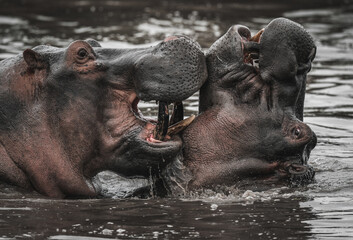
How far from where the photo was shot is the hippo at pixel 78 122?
254 inches

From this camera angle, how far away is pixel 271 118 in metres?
6.56

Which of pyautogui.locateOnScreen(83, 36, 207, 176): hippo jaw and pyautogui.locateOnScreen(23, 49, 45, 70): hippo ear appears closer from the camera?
pyautogui.locateOnScreen(83, 36, 207, 176): hippo jaw

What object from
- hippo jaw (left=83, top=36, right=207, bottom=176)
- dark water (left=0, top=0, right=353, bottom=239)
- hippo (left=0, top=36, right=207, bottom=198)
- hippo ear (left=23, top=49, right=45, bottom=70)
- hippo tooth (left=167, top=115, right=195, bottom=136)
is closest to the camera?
dark water (left=0, top=0, right=353, bottom=239)

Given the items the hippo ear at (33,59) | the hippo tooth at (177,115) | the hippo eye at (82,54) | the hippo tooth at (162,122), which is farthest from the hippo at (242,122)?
the hippo ear at (33,59)

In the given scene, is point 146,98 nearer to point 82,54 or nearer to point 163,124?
point 163,124

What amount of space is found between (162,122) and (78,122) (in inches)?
24.1

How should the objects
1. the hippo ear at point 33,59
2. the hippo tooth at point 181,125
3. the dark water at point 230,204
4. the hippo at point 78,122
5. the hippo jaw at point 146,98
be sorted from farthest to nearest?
the hippo tooth at point 181,125
the hippo ear at point 33,59
the hippo at point 78,122
the hippo jaw at point 146,98
the dark water at point 230,204

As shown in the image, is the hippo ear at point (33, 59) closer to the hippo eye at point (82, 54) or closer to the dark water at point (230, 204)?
the hippo eye at point (82, 54)

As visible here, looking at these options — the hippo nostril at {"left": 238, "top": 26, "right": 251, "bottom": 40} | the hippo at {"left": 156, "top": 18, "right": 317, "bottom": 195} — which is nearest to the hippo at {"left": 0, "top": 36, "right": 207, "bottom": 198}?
the hippo at {"left": 156, "top": 18, "right": 317, "bottom": 195}

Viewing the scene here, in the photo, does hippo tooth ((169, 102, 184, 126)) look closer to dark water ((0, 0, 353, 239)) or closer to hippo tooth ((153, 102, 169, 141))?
hippo tooth ((153, 102, 169, 141))

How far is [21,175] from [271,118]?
6.15ft

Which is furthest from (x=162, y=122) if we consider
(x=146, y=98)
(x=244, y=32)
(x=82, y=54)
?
(x=244, y=32)

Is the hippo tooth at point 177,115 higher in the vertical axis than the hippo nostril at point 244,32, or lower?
lower

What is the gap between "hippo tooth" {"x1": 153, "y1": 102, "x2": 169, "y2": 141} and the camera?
6.37 metres
